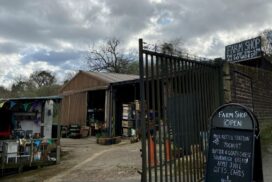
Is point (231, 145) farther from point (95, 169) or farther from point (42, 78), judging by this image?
point (42, 78)

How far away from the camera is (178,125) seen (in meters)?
5.35

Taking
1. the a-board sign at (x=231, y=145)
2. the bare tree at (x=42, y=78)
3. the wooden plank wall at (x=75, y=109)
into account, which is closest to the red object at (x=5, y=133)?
the wooden plank wall at (x=75, y=109)

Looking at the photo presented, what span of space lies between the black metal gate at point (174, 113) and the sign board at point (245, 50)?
7.52m

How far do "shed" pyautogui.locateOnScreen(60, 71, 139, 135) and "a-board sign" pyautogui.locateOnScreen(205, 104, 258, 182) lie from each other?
14.0 meters

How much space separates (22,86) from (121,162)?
44584 mm

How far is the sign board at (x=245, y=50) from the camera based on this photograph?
13189 mm

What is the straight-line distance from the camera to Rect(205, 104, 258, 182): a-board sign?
4711 millimetres

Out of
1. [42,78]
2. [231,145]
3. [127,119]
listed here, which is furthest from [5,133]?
[42,78]

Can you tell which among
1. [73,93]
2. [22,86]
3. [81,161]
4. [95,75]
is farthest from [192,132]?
[22,86]

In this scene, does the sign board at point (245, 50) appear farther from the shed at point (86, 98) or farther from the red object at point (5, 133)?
the red object at point (5, 133)

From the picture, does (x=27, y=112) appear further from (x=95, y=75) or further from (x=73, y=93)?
(x=73, y=93)

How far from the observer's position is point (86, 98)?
21.0 meters

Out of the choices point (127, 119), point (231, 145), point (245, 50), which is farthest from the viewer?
point (127, 119)

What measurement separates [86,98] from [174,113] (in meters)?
16.2
